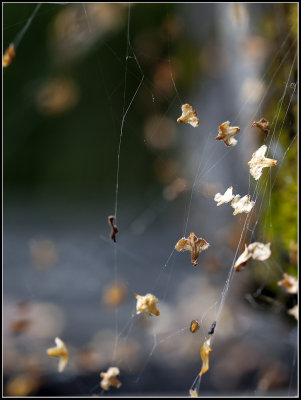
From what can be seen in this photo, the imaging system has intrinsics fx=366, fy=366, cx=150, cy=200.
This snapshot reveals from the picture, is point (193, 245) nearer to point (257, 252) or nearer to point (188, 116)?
point (257, 252)

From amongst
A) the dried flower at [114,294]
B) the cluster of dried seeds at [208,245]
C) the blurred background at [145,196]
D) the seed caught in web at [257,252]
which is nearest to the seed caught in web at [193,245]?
the cluster of dried seeds at [208,245]

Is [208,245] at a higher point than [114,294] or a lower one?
lower

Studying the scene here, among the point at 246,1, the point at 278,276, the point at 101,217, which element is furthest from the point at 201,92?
the point at 278,276

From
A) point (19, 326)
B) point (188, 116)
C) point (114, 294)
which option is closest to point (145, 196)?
point (114, 294)

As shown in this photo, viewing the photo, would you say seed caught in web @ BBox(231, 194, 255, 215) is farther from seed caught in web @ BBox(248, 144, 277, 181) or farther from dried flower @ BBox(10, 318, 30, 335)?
dried flower @ BBox(10, 318, 30, 335)

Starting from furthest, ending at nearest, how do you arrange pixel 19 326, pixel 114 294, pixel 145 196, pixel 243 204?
pixel 145 196, pixel 114 294, pixel 19 326, pixel 243 204

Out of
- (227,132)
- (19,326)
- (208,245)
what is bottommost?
(208,245)

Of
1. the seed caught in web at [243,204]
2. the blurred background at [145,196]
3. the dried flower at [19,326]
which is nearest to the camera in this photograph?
the seed caught in web at [243,204]

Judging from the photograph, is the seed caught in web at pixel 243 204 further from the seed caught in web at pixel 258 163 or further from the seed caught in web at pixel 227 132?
the seed caught in web at pixel 227 132

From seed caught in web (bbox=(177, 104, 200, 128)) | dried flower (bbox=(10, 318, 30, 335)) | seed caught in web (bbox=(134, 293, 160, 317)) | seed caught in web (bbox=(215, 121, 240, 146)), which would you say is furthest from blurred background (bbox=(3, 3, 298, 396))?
seed caught in web (bbox=(134, 293, 160, 317))
